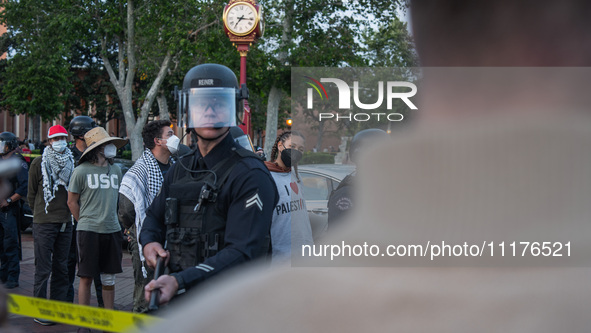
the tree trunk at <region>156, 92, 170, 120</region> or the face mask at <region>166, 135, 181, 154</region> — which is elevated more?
the tree trunk at <region>156, 92, 170, 120</region>

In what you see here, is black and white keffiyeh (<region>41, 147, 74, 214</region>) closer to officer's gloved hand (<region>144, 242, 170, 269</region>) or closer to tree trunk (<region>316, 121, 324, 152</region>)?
officer's gloved hand (<region>144, 242, 170, 269</region>)

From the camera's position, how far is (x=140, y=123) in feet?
72.6

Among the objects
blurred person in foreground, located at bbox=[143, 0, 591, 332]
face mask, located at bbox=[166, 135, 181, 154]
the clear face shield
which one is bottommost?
blurred person in foreground, located at bbox=[143, 0, 591, 332]

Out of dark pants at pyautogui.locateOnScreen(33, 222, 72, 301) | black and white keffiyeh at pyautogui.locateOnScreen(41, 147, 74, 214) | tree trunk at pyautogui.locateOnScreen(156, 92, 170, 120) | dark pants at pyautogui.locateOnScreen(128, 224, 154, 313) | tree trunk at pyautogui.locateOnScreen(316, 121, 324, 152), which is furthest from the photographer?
tree trunk at pyautogui.locateOnScreen(156, 92, 170, 120)

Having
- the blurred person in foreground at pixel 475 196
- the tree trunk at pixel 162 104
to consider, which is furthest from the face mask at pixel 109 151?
the tree trunk at pixel 162 104

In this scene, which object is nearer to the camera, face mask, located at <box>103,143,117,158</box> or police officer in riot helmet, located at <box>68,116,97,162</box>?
face mask, located at <box>103,143,117,158</box>

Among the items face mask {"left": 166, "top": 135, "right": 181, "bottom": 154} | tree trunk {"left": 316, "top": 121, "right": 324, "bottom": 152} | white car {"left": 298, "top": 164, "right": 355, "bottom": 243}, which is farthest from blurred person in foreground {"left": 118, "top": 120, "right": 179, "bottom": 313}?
tree trunk {"left": 316, "top": 121, "right": 324, "bottom": 152}

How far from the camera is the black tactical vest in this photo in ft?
9.39

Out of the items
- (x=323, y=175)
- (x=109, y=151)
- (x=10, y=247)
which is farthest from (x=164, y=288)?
(x=10, y=247)

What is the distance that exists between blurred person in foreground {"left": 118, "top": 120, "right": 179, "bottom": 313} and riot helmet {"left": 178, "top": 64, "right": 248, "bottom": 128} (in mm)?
1386

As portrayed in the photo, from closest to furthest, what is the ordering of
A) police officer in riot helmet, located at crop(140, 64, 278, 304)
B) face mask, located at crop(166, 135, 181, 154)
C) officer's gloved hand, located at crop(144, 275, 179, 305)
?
officer's gloved hand, located at crop(144, 275, 179, 305)
police officer in riot helmet, located at crop(140, 64, 278, 304)
face mask, located at crop(166, 135, 181, 154)

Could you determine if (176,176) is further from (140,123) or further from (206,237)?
(140,123)

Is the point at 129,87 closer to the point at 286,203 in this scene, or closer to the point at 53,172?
the point at 53,172

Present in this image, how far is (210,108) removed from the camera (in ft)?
10.1
